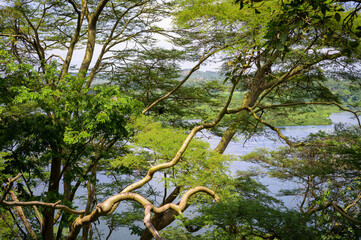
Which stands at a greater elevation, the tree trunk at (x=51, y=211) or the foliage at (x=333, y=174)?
the foliage at (x=333, y=174)

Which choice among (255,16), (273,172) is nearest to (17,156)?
(255,16)

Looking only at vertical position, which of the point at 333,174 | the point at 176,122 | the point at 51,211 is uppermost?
the point at 176,122

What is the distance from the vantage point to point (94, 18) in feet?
18.1

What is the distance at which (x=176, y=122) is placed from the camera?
320 inches

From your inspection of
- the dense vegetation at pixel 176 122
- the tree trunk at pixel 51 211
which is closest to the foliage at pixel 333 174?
the dense vegetation at pixel 176 122

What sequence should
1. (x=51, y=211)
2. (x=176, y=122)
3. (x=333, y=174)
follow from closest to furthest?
(x=51, y=211), (x=333, y=174), (x=176, y=122)

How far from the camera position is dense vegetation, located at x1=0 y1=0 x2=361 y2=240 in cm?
267

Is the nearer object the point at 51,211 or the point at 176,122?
the point at 51,211

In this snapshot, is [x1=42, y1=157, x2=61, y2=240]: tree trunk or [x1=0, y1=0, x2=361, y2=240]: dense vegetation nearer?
[x1=0, y1=0, x2=361, y2=240]: dense vegetation

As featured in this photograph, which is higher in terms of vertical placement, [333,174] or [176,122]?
[176,122]

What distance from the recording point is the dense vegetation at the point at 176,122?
2.67 m

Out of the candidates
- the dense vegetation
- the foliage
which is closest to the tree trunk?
the dense vegetation

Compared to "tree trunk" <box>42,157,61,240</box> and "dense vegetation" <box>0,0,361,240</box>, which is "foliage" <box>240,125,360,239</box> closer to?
"dense vegetation" <box>0,0,361,240</box>

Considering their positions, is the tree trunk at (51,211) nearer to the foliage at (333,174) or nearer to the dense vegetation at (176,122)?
the dense vegetation at (176,122)
